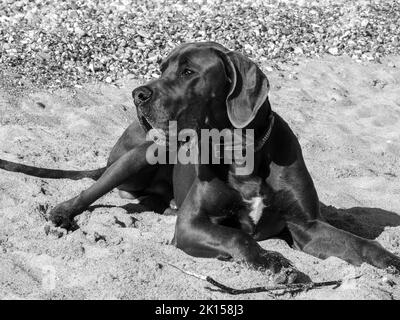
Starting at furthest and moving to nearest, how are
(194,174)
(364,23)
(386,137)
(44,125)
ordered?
(364,23) → (386,137) → (44,125) → (194,174)

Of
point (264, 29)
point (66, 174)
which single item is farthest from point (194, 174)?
point (264, 29)

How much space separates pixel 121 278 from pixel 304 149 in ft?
10.8

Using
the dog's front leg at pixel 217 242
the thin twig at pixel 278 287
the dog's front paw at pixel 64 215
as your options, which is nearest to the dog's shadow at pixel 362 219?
the dog's front leg at pixel 217 242

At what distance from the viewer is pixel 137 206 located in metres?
5.22

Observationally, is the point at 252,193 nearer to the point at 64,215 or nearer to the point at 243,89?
the point at 243,89

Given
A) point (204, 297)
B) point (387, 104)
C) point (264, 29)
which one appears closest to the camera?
point (204, 297)

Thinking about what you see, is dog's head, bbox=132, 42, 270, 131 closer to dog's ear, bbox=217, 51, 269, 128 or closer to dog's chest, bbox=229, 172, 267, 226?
dog's ear, bbox=217, 51, 269, 128

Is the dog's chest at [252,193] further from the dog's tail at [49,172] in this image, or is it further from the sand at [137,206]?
the dog's tail at [49,172]

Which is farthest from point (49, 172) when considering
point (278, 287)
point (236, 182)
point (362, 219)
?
point (278, 287)

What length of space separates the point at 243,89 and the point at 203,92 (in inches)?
8.7

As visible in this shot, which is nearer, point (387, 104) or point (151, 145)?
point (151, 145)

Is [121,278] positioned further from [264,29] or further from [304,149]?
[264,29]

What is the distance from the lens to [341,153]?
257 inches

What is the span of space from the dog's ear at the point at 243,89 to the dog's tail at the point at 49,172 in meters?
1.75
